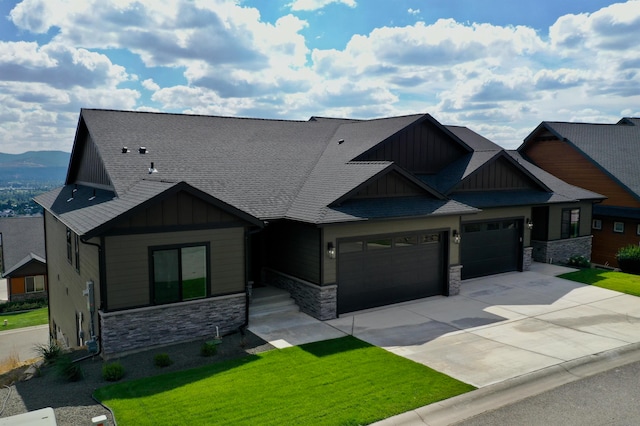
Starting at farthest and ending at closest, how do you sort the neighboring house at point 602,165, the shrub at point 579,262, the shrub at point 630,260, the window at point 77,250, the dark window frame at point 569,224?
the neighboring house at point 602,165 < the dark window frame at point 569,224 < the shrub at point 579,262 < the shrub at point 630,260 < the window at point 77,250

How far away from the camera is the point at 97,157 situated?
1842 centimetres

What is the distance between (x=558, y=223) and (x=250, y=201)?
15.8 m

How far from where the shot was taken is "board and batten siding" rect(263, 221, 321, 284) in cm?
1544

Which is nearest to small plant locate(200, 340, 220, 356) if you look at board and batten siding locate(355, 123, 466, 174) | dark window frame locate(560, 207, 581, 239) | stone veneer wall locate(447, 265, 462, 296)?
stone veneer wall locate(447, 265, 462, 296)

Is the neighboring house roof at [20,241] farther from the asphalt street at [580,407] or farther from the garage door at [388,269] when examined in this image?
the asphalt street at [580,407]

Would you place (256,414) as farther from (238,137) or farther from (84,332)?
(238,137)

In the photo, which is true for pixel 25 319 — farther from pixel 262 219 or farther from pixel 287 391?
pixel 287 391

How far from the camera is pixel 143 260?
12.7 metres

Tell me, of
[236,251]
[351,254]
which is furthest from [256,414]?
[351,254]

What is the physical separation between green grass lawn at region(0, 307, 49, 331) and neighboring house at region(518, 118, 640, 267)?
34759 millimetres

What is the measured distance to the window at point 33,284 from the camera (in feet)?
143

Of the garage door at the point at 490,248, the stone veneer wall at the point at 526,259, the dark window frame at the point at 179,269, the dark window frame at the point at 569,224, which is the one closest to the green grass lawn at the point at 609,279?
the stone veneer wall at the point at 526,259

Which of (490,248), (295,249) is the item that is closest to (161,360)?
(295,249)

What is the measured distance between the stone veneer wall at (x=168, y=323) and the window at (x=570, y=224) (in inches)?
693
